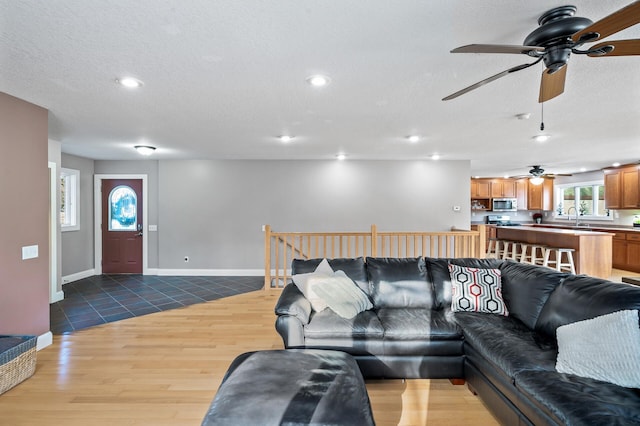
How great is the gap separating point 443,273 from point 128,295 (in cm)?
490

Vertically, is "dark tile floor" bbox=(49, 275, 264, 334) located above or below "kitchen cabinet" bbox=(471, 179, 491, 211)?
below

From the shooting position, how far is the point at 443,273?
10.6ft

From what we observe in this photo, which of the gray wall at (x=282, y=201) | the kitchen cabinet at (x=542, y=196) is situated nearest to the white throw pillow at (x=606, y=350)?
the gray wall at (x=282, y=201)

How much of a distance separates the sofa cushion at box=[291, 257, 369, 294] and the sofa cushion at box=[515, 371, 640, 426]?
1605 millimetres

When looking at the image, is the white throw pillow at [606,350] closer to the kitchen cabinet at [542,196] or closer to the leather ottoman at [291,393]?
the leather ottoman at [291,393]

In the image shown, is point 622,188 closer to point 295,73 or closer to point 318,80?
point 318,80

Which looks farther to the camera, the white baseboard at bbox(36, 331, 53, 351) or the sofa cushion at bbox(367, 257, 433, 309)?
the white baseboard at bbox(36, 331, 53, 351)

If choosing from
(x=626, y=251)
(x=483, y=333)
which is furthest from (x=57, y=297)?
(x=626, y=251)

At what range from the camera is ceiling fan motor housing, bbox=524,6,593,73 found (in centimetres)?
173

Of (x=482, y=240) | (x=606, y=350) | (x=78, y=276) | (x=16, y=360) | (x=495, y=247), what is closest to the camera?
(x=606, y=350)

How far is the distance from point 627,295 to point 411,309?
5.11 ft

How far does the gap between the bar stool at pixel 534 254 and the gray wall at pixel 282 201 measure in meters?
1.71

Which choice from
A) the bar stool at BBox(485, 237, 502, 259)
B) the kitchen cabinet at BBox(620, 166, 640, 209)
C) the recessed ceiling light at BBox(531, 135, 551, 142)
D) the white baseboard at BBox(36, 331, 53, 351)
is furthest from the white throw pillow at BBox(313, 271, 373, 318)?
the kitchen cabinet at BBox(620, 166, 640, 209)

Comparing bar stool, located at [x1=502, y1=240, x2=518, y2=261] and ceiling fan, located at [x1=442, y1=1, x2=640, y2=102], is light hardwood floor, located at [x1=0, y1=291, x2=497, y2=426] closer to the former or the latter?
ceiling fan, located at [x1=442, y1=1, x2=640, y2=102]
